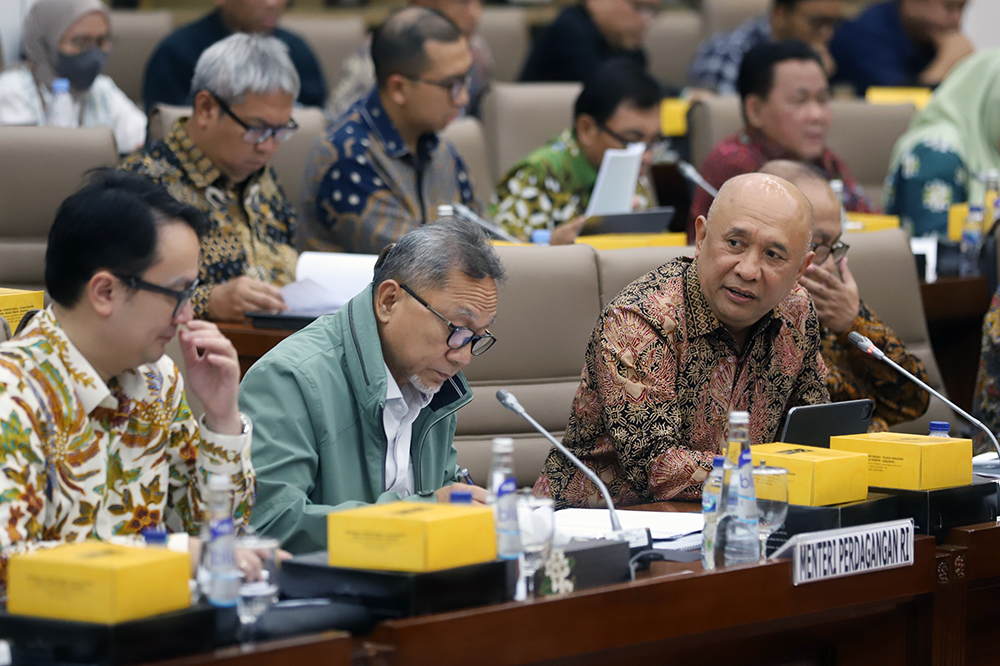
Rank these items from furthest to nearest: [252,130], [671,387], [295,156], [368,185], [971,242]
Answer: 1. [295,156]
2. [971,242]
3. [368,185]
4. [252,130]
5. [671,387]

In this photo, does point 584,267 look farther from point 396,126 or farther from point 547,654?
point 547,654

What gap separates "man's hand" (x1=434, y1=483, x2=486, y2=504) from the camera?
1815 mm

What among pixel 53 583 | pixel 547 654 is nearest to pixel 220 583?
pixel 53 583

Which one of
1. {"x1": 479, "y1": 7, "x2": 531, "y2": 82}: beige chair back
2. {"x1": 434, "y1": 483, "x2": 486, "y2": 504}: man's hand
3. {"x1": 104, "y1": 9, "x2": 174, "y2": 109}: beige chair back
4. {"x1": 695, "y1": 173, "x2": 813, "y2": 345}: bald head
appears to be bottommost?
{"x1": 434, "y1": 483, "x2": 486, "y2": 504}: man's hand

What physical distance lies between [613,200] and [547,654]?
7.59ft

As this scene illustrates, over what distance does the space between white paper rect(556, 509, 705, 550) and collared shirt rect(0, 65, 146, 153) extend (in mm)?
2535

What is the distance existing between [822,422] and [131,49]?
4307 mm

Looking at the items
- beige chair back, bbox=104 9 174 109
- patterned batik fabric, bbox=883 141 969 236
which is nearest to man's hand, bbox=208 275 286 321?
patterned batik fabric, bbox=883 141 969 236

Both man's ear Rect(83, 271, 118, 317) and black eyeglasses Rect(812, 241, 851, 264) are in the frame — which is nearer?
man's ear Rect(83, 271, 118, 317)

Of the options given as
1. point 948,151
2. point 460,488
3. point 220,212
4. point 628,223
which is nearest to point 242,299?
point 220,212

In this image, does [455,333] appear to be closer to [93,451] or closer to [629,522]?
[629,522]

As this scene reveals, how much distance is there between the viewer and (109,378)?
159cm

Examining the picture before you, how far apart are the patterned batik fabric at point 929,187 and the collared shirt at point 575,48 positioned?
4.84 ft

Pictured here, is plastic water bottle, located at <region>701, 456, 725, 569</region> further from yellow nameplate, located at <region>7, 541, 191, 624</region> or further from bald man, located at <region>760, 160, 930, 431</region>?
bald man, located at <region>760, 160, 930, 431</region>
